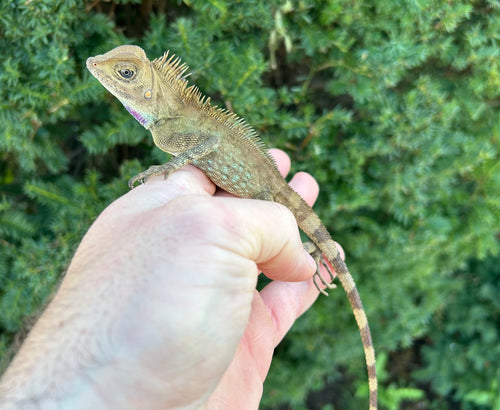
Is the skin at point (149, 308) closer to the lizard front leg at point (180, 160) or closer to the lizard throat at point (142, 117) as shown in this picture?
the lizard front leg at point (180, 160)

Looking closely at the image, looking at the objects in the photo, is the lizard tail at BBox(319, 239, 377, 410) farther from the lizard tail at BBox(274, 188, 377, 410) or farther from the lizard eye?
the lizard eye

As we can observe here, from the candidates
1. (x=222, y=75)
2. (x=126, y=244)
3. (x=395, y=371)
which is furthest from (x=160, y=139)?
(x=395, y=371)

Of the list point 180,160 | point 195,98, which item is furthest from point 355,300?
point 195,98

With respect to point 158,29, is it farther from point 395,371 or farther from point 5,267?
point 395,371

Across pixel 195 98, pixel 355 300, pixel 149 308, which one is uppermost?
pixel 195 98

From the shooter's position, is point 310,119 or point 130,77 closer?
point 130,77

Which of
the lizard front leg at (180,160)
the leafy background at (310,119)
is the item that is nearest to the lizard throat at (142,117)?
the leafy background at (310,119)

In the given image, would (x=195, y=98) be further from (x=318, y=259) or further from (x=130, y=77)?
(x=318, y=259)
